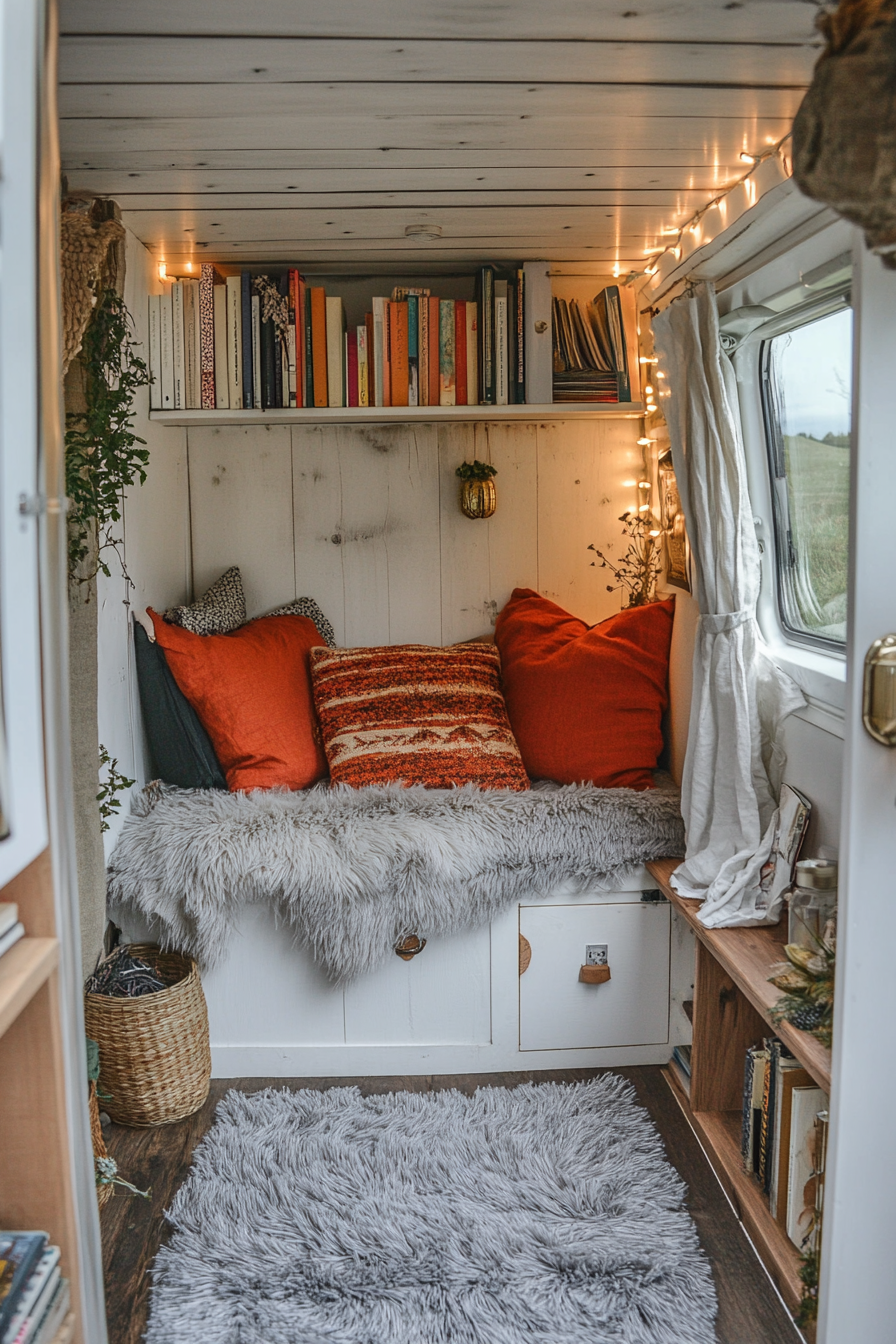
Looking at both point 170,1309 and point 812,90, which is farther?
point 170,1309

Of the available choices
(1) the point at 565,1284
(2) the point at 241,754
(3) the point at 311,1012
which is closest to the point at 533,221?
(2) the point at 241,754

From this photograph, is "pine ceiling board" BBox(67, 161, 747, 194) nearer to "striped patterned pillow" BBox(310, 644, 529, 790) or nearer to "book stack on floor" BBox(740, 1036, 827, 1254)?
"striped patterned pillow" BBox(310, 644, 529, 790)

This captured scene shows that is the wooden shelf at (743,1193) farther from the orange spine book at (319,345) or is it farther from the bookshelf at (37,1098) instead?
the orange spine book at (319,345)

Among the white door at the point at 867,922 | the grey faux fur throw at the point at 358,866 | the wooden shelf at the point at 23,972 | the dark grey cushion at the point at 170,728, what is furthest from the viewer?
the dark grey cushion at the point at 170,728

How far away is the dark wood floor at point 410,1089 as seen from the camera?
6.07ft

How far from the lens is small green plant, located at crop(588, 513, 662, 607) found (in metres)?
3.37

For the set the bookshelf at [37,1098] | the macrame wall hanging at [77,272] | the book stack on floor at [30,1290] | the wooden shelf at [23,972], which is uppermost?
the macrame wall hanging at [77,272]

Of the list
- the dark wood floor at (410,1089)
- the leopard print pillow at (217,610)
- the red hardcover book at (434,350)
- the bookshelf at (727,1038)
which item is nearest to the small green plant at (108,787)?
A: the leopard print pillow at (217,610)

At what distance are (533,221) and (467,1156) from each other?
7.21ft

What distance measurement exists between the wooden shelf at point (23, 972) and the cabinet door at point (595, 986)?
5.06ft

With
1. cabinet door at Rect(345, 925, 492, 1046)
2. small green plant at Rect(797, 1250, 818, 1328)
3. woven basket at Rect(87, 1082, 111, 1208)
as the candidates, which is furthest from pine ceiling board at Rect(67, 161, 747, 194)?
Answer: small green plant at Rect(797, 1250, 818, 1328)

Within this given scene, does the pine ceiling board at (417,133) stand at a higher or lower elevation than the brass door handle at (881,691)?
higher

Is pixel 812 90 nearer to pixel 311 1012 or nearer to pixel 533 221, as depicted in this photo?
pixel 533 221

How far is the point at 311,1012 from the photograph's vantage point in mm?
2635
